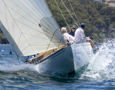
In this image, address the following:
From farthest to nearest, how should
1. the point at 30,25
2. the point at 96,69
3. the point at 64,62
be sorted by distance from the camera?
1. the point at 96,69
2. the point at 30,25
3. the point at 64,62

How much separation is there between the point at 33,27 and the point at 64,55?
4.51 ft

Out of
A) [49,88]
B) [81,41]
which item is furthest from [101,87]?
[81,41]

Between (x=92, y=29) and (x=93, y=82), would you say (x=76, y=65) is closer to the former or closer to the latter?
(x=93, y=82)

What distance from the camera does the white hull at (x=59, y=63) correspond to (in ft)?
27.4

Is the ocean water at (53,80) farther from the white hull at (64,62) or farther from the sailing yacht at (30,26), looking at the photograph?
the sailing yacht at (30,26)

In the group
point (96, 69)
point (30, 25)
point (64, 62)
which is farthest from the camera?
point (96, 69)

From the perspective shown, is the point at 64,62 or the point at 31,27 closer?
the point at 64,62

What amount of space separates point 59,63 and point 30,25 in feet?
4.68

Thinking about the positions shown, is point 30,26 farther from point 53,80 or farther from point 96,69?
point 96,69

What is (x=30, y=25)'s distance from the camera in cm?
916

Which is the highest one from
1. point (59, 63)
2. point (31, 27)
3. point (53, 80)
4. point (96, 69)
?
point (31, 27)

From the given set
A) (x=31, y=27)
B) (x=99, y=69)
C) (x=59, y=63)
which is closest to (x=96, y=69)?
(x=99, y=69)

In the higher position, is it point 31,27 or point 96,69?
point 31,27

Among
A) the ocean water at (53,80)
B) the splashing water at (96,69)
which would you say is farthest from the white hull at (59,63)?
the splashing water at (96,69)
